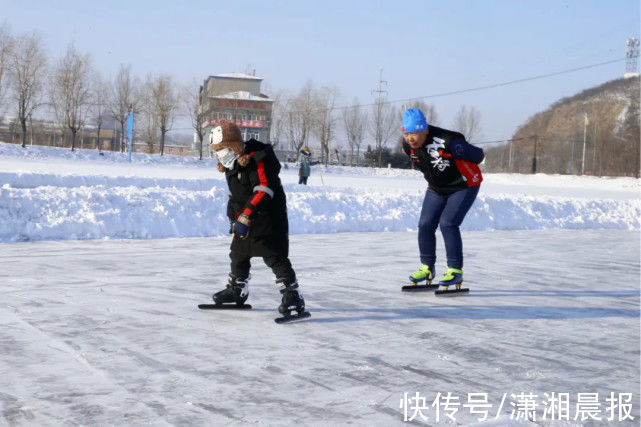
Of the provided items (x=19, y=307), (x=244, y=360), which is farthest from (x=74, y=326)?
(x=244, y=360)

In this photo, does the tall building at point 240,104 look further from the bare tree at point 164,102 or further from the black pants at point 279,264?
the black pants at point 279,264

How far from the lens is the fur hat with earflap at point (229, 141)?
4512mm

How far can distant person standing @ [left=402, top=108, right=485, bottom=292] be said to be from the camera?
5.84 meters

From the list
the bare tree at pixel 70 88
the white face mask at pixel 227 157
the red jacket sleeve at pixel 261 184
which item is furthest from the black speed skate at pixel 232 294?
the bare tree at pixel 70 88

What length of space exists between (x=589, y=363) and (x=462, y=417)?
4.64 feet

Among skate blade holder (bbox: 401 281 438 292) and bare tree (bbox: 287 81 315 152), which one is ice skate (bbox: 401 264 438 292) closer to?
skate blade holder (bbox: 401 281 438 292)

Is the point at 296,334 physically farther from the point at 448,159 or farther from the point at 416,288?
the point at 448,159

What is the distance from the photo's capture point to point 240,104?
8031 cm

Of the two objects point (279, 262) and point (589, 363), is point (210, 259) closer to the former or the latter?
point (279, 262)

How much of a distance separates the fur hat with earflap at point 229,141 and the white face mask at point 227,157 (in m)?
0.02

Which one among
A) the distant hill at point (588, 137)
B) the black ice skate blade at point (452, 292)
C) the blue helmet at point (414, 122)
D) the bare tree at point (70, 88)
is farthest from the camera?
the distant hill at point (588, 137)

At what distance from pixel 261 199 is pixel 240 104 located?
254 feet

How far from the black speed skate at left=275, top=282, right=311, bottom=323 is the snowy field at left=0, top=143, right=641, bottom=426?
0.32ft

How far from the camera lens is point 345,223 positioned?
13133 mm
